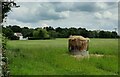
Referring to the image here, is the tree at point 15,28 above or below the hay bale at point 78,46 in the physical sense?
above

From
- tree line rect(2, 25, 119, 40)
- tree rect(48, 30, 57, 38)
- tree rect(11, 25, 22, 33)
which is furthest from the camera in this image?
tree rect(48, 30, 57, 38)

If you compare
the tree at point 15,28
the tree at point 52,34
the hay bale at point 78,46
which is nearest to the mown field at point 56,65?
the hay bale at point 78,46

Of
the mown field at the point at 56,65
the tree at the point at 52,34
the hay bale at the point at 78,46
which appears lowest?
the mown field at the point at 56,65

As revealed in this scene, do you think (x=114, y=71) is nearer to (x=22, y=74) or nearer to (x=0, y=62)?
(x=22, y=74)

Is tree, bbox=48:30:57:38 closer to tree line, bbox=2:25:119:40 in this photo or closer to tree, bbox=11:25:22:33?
tree line, bbox=2:25:119:40

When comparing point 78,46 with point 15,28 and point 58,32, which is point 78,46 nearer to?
point 15,28

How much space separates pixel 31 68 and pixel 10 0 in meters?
4.47

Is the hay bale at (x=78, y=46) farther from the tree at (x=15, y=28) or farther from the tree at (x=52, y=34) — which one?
the tree at (x=52, y=34)

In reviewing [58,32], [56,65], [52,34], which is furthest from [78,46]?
[52,34]

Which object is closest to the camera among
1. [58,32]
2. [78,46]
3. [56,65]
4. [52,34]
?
[56,65]

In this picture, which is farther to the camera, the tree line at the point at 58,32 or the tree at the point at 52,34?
the tree at the point at 52,34

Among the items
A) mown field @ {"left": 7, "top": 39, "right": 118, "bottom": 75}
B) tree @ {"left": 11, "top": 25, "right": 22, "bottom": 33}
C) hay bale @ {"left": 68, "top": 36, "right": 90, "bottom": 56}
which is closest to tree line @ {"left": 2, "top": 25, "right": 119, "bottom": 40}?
tree @ {"left": 11, "top": 25, "right": 22, "bottom": 33}

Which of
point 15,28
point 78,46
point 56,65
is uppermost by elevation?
point 15,28

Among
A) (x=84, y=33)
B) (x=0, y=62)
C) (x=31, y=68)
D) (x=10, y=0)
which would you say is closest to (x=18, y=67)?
(x=31, y=68)
